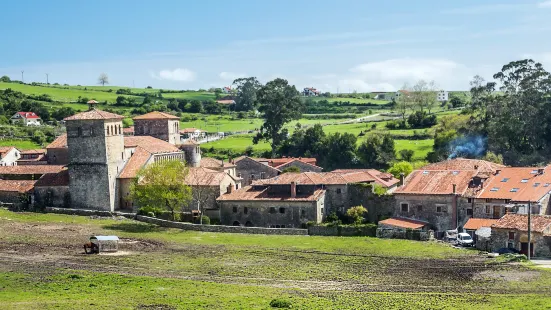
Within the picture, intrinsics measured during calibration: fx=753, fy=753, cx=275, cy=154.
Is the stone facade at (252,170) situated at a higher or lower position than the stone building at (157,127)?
lower

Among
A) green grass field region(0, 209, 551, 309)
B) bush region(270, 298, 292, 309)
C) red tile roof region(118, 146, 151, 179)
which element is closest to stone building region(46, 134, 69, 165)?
red tile roof region(118, 146, 151, 179)

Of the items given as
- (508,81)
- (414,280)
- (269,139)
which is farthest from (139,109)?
(414,280)

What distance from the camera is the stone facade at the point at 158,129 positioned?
111125 mm

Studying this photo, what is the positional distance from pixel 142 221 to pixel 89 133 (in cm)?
1269

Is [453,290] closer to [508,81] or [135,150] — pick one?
[135,150]

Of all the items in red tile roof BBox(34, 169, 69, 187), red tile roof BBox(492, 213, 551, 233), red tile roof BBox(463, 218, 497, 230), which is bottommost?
red tile roof BBox(463, 218, 497, 230)

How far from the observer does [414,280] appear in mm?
52969

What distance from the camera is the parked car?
67188 millimetres

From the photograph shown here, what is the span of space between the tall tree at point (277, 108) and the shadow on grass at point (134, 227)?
51.1 meters

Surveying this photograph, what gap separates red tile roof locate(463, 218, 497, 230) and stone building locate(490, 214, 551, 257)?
10.9 feet

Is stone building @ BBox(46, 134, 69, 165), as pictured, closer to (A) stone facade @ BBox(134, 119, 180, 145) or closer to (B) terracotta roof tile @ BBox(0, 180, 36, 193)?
(B) terracotta roof tile @ BBox(0, 180, 36, 193)

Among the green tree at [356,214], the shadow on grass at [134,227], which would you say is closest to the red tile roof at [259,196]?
the green tree at [356,214]

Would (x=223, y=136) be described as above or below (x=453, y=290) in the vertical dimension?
above

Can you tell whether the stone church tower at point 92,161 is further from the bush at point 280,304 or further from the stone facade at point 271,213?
the bush at point 280,304
